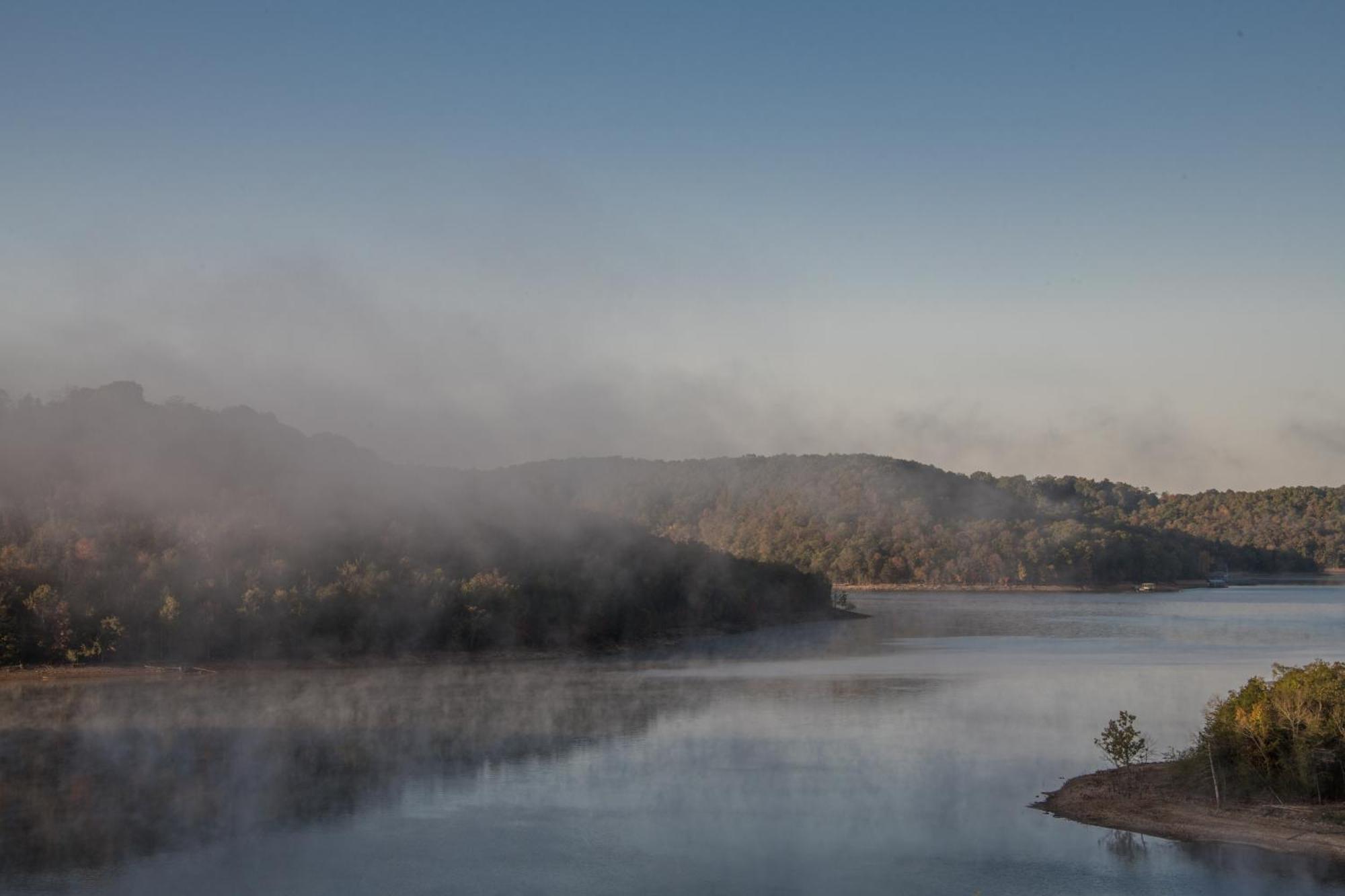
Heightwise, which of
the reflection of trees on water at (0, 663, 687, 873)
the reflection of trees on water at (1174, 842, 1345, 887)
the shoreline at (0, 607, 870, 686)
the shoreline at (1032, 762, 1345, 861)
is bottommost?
the reflection of trees on water at (1174, 842, 1345, 887)

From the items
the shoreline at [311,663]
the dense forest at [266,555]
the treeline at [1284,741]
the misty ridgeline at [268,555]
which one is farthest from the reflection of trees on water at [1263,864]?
the dense forest at [266,555]

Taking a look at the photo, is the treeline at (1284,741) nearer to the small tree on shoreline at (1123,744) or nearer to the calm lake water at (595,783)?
the small tree on shoreline at (1123,744)

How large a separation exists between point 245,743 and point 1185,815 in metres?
31.3

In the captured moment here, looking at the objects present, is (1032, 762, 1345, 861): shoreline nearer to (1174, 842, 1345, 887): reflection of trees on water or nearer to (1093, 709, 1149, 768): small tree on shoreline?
(1174, 842, 1345, 887): reflection of trees on water

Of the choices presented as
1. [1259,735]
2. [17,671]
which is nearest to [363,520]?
[17,671]

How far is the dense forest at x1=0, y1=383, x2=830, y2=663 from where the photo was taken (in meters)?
72.2

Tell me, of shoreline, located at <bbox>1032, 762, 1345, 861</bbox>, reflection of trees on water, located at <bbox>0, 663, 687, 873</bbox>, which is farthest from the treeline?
reflection of trees on water, located at <bbox>0, 663, 687, 873</bbox>

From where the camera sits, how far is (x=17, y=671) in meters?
65.6

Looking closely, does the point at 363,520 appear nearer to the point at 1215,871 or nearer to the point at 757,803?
the point at 757,803

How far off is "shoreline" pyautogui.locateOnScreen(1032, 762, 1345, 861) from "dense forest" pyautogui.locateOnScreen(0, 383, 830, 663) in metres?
57.3

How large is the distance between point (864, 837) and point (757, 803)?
4.34 metres

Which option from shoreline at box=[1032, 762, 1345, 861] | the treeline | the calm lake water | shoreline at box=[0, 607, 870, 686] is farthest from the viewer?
shoreline at box=[0, 607, 870, 686]

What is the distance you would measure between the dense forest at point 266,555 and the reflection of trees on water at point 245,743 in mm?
8178

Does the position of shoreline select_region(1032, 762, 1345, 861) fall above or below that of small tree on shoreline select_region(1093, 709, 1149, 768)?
below
